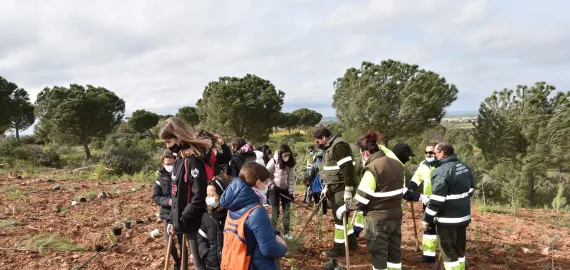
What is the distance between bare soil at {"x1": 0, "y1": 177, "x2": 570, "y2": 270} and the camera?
4.53 m

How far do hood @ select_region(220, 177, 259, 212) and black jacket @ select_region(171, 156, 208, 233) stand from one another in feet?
1.71

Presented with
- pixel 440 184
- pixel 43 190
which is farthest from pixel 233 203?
pixel 43 190

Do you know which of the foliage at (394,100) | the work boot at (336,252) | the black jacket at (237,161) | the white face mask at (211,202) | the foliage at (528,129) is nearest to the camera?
the white face mask at (211,202)

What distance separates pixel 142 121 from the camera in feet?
143

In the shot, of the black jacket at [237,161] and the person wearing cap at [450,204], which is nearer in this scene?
the person wearing cap at [450,204]

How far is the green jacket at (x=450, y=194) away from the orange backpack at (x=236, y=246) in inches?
90.3

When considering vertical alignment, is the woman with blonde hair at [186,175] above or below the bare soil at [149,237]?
above

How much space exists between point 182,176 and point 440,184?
8.93 feet

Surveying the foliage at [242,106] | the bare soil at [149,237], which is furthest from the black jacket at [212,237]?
the foliage at [242,106]

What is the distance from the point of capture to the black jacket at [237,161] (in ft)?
16.1

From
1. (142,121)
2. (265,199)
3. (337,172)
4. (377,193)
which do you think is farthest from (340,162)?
(142,121)

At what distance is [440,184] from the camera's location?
367 centimetres

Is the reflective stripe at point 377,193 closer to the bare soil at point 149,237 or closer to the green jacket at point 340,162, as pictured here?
the green jacket at point 340,162

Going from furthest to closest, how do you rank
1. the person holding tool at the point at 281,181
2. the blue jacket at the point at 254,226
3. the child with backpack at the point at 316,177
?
the child with backpack at the point at 316,177, the person holding tool at the point at 281,181, the blue jacket at the point at 254,226
